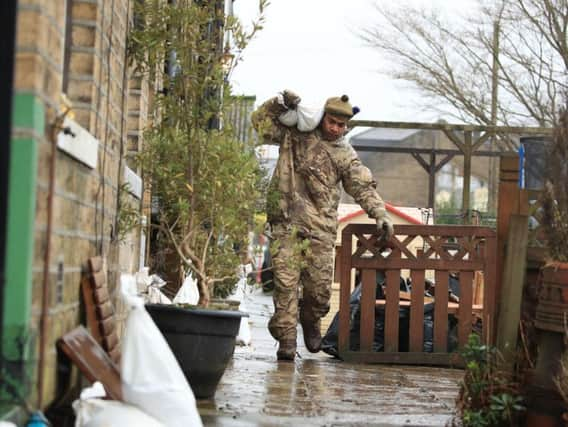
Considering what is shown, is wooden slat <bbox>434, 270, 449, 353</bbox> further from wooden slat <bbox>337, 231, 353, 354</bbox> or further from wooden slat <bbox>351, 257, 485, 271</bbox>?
wooden slat <bbox>337, 231, 353, 354</bbox>

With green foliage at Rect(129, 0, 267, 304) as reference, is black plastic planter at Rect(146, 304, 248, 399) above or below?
below

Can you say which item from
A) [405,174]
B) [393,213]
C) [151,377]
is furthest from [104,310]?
[405,174]

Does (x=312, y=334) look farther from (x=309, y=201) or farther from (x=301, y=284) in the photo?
(x=309, y=201)

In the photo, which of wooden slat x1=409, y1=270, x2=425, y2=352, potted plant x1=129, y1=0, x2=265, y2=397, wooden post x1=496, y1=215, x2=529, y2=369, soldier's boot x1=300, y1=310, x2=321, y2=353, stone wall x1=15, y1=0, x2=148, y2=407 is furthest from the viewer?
wooden slat x1=409, y1=270, x2=425, y2=352

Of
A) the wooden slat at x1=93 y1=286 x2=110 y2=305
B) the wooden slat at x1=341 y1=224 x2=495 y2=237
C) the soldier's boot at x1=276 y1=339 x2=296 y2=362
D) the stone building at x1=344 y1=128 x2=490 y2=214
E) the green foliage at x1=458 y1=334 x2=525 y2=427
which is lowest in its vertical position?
the soldier's boot at x1=276 y1=339 x2=296 y2=362

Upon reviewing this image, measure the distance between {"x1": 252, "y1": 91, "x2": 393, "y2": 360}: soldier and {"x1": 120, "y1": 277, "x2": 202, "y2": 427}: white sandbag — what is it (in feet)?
15.4

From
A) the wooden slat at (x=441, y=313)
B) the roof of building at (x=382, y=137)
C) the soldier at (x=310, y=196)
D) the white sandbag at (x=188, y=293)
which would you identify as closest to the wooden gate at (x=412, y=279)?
the wooden slat at (x=441, y=313)

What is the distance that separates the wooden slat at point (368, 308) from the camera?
9.88 metres

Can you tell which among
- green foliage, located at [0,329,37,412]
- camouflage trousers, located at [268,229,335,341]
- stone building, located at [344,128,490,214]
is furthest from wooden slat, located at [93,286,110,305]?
stone building, located at [344,128,490,214]

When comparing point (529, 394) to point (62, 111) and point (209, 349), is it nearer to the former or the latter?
point (209, 349)

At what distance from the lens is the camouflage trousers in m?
9.19

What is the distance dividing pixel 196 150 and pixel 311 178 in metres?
2.78

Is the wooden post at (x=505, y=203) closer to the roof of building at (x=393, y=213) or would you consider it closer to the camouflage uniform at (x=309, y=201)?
the camouflage uniform at (x=309, y=201)

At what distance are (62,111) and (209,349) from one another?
199 cm
